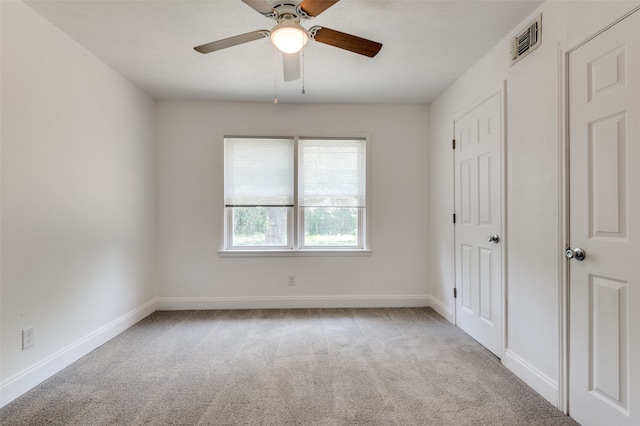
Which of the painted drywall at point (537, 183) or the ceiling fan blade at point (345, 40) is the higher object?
the ceiling fan blade at point (345, 40)

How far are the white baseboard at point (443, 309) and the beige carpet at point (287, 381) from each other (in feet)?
0.61

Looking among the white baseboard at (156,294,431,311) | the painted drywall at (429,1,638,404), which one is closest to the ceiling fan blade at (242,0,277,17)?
the painted drywall at (429,1,638,404)

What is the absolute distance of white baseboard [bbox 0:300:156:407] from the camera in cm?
197

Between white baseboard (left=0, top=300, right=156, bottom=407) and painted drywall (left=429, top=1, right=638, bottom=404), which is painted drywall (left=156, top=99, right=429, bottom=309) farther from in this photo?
painted drywall (left=429, top=1, right=638, bottom=404)

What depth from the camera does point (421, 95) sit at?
145 inches

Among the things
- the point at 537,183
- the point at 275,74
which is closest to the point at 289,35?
the point at 275,74

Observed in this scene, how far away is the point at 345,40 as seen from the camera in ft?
6.53

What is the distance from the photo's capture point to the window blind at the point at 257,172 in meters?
3.89

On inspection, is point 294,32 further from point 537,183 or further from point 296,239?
point 296,239

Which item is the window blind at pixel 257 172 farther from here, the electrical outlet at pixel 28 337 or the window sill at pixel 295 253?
the electrical outlet at pixel 28 337

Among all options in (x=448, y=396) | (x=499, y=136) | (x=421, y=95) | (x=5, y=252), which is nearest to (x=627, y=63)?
(x=499, y=136)

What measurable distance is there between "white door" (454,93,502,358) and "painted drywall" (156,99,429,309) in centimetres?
76

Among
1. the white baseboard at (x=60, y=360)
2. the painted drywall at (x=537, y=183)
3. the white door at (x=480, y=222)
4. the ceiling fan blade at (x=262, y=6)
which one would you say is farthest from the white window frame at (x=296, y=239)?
the ceiling fan blade at (x=262, y=6)

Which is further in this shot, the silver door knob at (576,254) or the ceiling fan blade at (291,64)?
the ceiling fan blade at (291,64)
